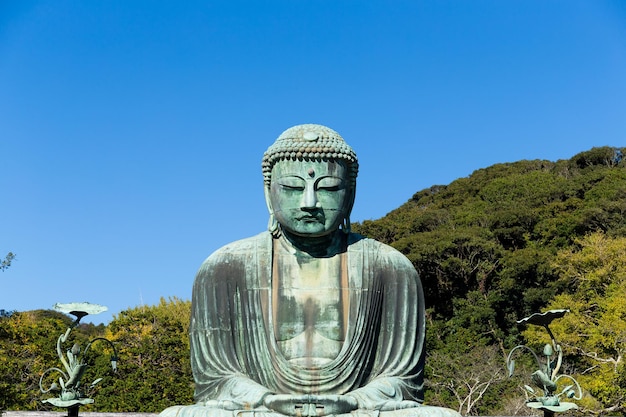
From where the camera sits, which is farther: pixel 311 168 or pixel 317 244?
pixel 317 244

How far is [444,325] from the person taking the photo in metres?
37.9

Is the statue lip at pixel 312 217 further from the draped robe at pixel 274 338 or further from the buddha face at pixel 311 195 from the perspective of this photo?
the draped robe at pixel 274 338

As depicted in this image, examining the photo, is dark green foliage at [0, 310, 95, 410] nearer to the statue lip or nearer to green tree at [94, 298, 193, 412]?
green tree at [94, 298, 193, 412]

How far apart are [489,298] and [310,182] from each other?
2970cm

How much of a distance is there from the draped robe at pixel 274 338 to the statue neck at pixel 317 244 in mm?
147

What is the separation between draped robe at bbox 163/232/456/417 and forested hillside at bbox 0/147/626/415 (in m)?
15.4

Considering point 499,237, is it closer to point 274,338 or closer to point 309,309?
point 309,309

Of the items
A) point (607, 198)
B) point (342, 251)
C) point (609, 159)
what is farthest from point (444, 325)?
point (342, 251)

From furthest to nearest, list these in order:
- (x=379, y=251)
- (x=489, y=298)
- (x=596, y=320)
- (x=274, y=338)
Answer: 1. (x=489, y=298)
2. (x=596, y=320)
3. (x=379, y=251)
4. (x=274, y=338)

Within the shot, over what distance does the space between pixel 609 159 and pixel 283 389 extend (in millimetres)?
43276

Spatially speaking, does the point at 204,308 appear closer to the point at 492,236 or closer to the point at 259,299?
the point at 259,299

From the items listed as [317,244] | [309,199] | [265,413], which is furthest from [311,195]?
[265,413]

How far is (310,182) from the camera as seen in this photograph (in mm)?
9797

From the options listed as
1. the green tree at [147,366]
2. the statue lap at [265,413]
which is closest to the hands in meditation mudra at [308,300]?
the statue lap at [265,413]
